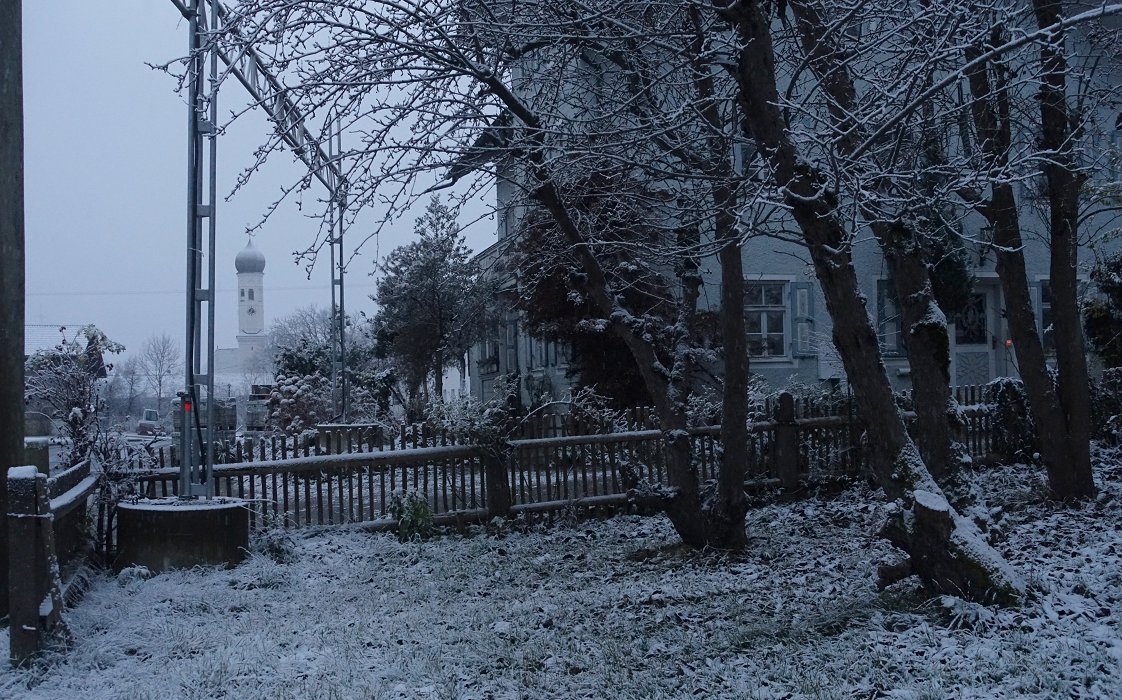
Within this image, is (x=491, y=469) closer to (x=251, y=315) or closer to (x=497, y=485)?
(x=497, y=485)

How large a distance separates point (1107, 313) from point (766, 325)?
231 inches

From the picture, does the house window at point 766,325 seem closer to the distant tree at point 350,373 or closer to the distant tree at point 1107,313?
the distant tree at point 1107,313

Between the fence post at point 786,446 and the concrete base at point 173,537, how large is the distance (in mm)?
6544

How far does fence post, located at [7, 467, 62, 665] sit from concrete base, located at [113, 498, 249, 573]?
2477mm

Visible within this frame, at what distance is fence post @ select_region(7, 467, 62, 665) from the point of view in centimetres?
542

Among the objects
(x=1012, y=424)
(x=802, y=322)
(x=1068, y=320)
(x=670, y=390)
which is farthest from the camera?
(x=802, y=322)

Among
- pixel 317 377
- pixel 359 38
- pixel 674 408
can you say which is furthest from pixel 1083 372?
pixel 317 377

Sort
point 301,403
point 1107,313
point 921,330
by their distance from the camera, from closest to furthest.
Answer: point 921,330 → point 1107,313 → point 301,403

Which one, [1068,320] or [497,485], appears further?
[497,485]

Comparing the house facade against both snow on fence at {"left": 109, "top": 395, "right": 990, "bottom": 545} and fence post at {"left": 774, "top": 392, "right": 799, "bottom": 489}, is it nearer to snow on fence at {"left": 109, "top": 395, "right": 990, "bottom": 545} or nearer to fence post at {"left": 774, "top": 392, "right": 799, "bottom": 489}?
fence post at {"left": 774, "top": 392, "right": 799, "bottom": 489}

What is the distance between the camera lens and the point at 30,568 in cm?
548

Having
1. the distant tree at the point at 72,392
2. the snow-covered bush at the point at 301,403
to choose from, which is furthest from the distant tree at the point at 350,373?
the distant tree at the point at 72,392

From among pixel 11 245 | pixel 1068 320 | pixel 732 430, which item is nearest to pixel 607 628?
pixel 732 430

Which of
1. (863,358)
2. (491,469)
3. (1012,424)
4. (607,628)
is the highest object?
(863,358)
